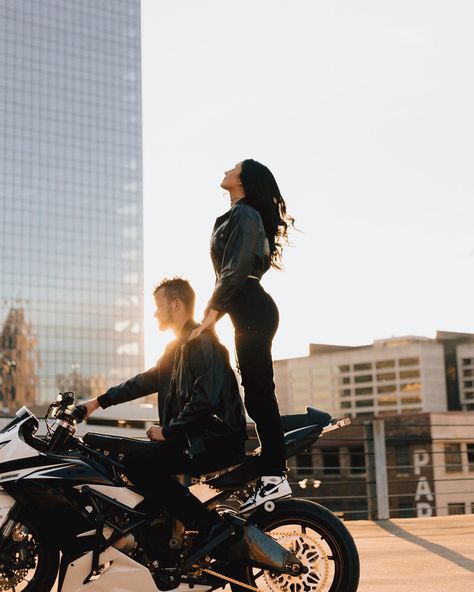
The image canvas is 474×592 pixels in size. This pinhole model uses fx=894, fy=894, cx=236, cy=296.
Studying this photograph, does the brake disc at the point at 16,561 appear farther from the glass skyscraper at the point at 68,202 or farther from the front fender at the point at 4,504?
the glass skyscraper at the point at 68,202

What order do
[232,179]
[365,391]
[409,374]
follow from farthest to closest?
[365,391] → [409,374] → [232,179]

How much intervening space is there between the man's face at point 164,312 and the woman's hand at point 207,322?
0.70 ft

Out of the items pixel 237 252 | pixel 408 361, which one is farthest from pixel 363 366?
pixel 237 252

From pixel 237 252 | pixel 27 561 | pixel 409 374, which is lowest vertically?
pixel 27 561

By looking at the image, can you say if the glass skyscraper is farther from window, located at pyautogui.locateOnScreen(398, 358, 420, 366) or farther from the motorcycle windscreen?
the motorcycle windscreen

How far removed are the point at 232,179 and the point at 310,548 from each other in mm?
1645

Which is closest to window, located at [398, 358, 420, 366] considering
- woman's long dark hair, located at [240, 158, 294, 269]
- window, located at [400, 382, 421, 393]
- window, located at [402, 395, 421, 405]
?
window, located at [400, 382, 421, 393]

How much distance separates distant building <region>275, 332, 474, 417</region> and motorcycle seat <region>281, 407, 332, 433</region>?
479 ft

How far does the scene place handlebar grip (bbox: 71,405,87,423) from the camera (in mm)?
3689

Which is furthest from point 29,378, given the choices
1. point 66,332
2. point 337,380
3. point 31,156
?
point 337,380

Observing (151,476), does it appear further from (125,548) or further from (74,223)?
(74,223)

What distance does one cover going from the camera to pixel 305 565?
3561 mm

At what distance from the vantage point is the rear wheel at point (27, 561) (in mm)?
3398

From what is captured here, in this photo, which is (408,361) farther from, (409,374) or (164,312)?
(164,312)
